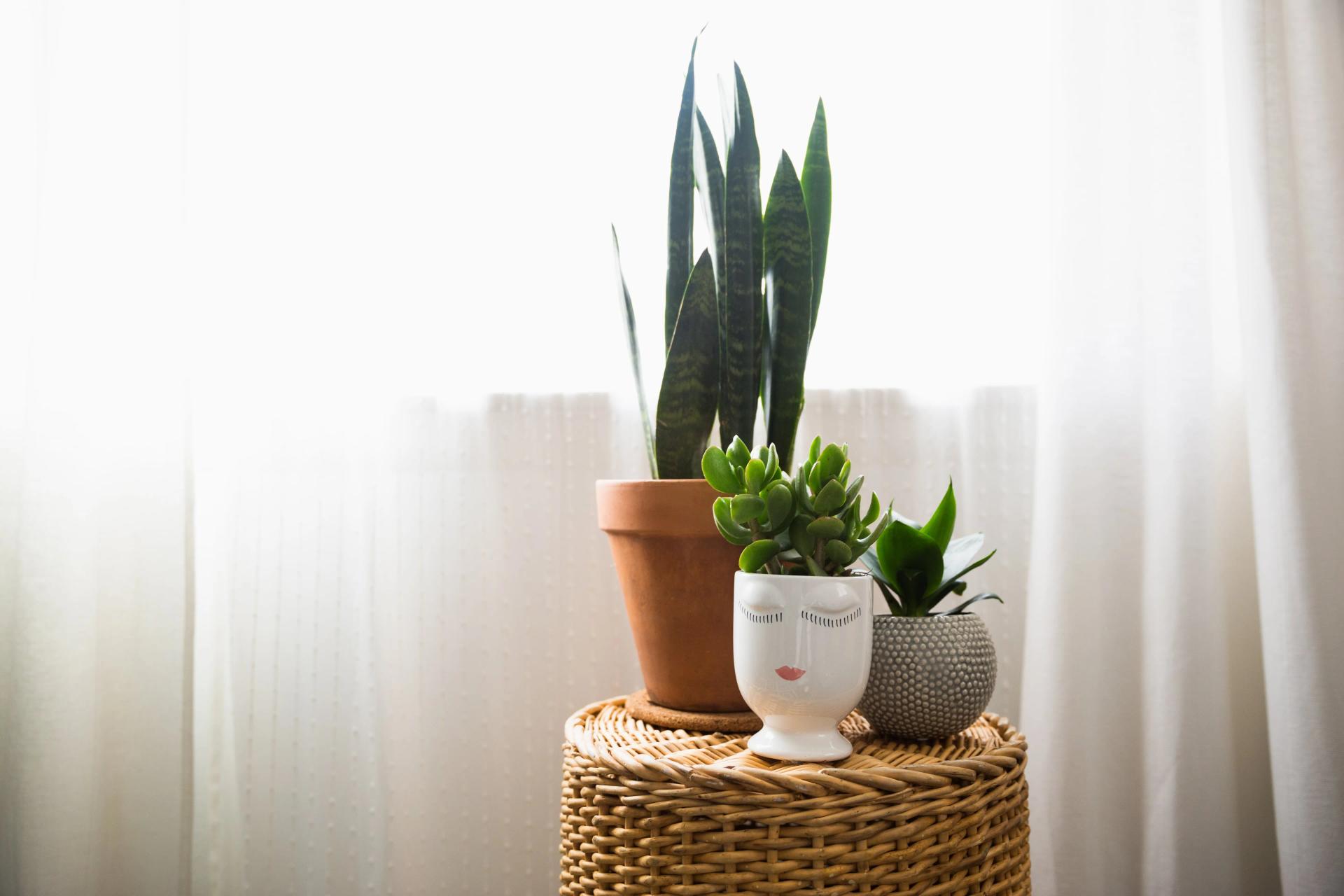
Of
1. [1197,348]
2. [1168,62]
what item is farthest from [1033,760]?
[1168,62]

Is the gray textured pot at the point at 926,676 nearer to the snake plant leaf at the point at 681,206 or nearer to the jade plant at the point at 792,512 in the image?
the jade plant at the point at 792,512

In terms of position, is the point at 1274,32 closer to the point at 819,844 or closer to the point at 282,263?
the point at 819,844

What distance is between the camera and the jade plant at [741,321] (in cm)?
75

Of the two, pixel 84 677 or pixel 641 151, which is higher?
pixel 641 151

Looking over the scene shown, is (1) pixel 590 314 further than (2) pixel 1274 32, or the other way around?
(1) pixel 590 314

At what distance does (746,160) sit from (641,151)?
41cm

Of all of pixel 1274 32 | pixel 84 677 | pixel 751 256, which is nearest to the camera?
pixel 751 256

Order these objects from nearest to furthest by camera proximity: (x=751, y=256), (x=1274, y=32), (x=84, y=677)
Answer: (x=751, y=256)
(x=1274, y=32)
(x=84, y=677)

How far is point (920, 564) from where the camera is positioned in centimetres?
66

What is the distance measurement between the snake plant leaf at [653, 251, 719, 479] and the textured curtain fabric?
1.57 feet

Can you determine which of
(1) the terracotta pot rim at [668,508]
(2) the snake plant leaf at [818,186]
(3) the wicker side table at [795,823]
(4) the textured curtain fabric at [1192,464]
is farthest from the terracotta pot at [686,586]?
(4) the textured curtain fabric at [1192,464]

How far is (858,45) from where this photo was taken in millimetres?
1116

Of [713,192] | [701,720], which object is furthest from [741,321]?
[701,720]

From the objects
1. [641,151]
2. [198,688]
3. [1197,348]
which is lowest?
[198,688]
